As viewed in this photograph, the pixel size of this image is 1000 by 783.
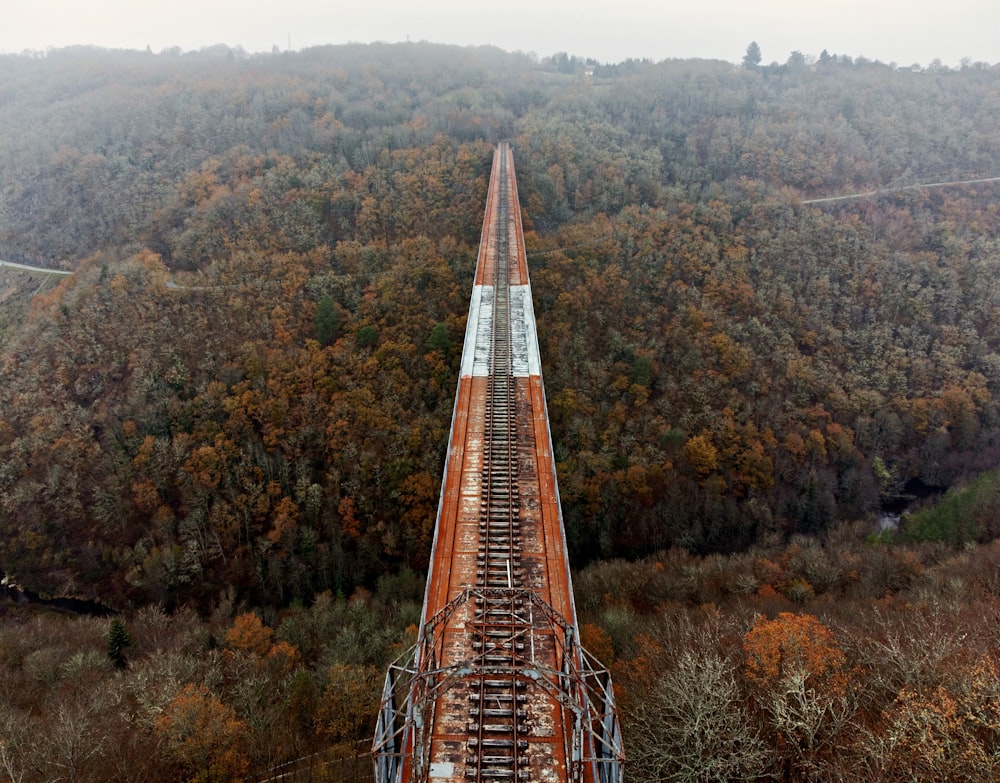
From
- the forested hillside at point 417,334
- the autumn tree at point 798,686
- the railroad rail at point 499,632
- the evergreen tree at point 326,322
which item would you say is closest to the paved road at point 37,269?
the forested hillside at point 417,334

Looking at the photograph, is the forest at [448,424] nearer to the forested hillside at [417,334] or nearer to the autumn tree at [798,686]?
the autumn tree at [798,686]

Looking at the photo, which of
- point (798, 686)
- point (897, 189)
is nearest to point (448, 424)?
point (798, 686)

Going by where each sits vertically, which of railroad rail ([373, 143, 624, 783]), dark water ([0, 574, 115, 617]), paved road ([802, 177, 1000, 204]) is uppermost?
paved road ([802, 177, 1000, 204])

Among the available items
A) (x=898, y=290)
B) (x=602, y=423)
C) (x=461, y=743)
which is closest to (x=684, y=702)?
A: (x=461, y=743)

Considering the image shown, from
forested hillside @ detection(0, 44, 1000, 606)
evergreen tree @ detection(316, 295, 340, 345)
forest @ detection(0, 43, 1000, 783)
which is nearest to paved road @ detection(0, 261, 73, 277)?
forest @ detection(0, 43, 1000, 783)

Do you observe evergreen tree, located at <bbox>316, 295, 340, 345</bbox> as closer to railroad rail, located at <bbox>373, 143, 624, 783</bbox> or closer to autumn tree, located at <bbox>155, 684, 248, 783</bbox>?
railroad rail, located at <bbox>373, 143, 624, 783</bbox>

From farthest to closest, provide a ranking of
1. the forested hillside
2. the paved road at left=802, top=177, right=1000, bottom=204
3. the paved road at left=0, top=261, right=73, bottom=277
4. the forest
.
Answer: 1. the paved road at left=802, top=177, right=1000, bottom=204
2. the paved road at left=0, top=261, right=73, bottom=277
3. the forested hillside
4. the forest
